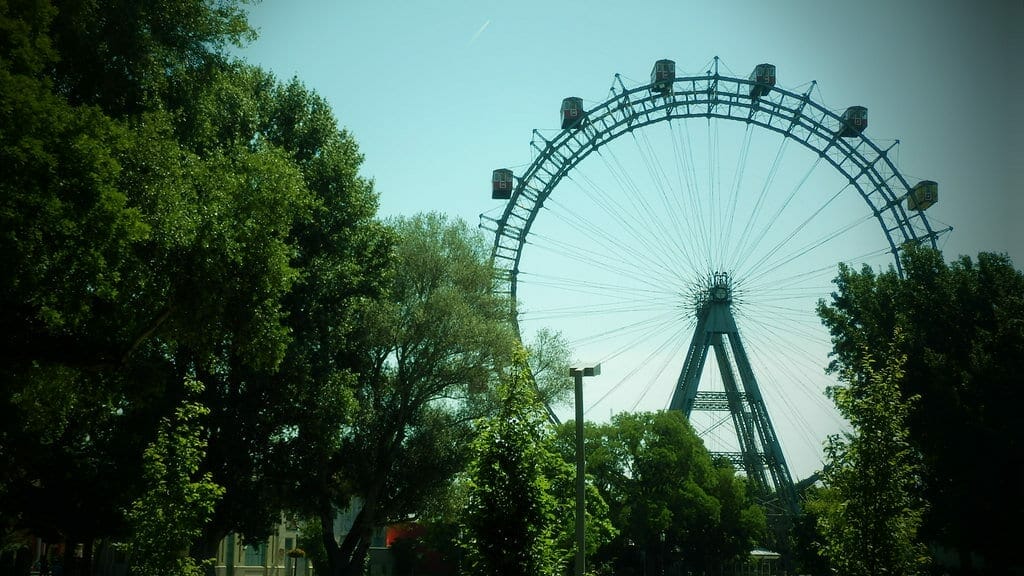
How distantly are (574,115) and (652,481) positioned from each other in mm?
28849

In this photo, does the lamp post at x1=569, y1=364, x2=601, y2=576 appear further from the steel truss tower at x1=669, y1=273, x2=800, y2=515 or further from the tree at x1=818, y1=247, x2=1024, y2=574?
the steel truss tower at x1=669, y1=273, x2=800, y2=515

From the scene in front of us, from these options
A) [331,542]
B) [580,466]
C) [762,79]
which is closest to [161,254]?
[580,466]

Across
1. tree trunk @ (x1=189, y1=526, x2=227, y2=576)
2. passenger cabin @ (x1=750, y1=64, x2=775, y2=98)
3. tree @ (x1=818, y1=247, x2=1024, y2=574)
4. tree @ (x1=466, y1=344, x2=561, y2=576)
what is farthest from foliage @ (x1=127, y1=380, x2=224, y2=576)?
passenger cabin @ (x1=750, y1=64, x2=775, y2=98)

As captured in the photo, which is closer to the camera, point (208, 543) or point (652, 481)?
point (208, 543)

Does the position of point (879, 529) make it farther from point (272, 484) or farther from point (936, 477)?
point (272, 484)

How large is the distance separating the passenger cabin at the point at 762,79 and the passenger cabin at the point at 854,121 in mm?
4725

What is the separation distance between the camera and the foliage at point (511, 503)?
51.0 ft

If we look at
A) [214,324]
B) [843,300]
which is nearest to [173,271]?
[214,324]

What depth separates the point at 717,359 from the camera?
55.8 m

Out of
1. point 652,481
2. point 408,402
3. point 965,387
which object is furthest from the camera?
point 652,481

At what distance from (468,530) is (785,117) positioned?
4109cm

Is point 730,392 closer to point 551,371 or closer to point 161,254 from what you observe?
point 551,371

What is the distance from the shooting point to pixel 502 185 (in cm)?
5097

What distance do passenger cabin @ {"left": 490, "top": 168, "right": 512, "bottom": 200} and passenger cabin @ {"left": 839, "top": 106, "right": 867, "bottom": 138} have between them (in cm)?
1967
